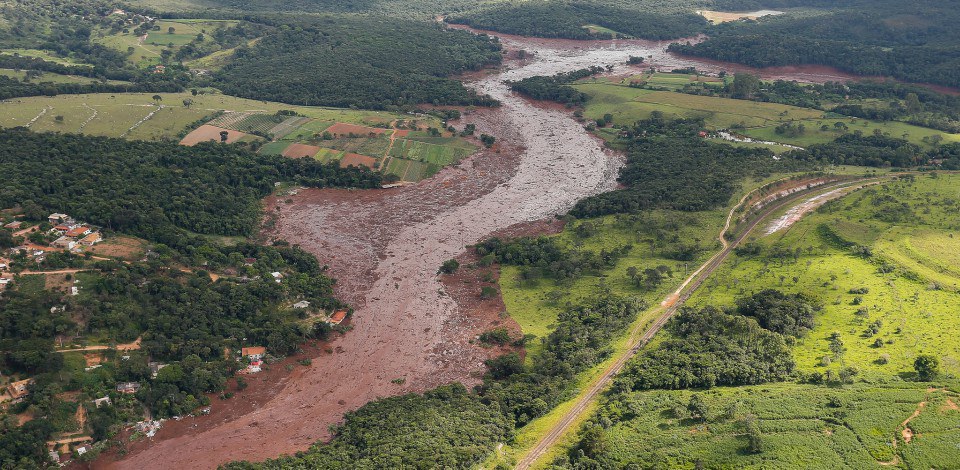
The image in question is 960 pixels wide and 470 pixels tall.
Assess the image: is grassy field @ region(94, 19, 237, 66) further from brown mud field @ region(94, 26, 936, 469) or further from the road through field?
the road through field

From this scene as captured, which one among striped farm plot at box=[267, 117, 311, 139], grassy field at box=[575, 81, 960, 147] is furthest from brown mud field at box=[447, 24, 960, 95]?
striped farm plot at box=[267, 117, 311, 139]

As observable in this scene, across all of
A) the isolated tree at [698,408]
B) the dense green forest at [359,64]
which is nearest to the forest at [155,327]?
the isolated tree at [698,408]

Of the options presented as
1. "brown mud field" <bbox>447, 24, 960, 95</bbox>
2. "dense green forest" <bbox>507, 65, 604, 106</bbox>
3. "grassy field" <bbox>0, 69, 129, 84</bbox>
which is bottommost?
"dense green forest" <bbox>507, 65, 604, 106</bbox>

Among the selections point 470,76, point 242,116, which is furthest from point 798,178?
point 242,116

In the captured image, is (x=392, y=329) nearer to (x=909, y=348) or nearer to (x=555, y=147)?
(x=909, y=348)

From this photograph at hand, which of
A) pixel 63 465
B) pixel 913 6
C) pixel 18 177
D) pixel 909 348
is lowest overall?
pixel 63 465

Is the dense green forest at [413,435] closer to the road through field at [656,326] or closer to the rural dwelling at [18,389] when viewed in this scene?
the road through field at [656,326]

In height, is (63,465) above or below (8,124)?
below
